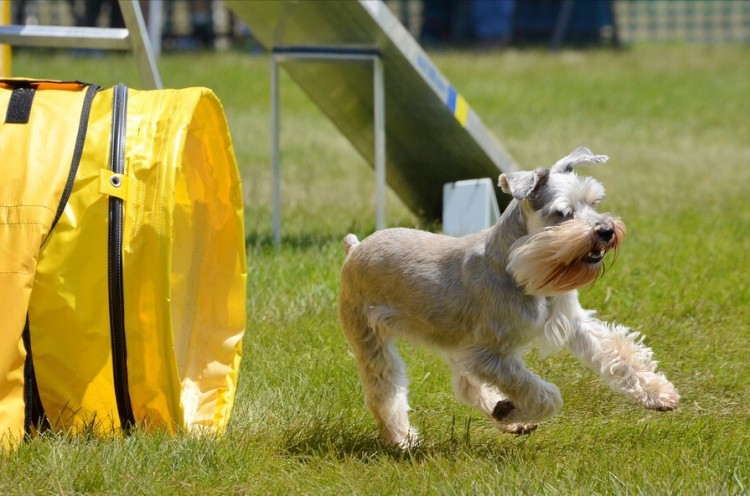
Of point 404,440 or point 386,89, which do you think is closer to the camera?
point 404,440

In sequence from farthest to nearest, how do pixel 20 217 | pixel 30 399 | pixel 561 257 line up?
pixel 30 399 → pixel 20 217 → pixel 561 257

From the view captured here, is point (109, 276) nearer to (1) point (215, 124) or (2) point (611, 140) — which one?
(1) point (215, 124)

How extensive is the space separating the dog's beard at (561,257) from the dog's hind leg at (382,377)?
77 cm

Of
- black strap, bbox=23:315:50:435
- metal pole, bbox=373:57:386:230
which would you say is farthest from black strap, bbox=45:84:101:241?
metal pole, bbox=373:57:386:230

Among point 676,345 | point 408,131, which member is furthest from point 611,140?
point 676,345

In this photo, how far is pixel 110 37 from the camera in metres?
5.81

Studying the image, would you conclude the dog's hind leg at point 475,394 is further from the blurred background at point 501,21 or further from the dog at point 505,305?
the blurred background at point 501,21

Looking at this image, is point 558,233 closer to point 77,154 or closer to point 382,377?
point 382,377

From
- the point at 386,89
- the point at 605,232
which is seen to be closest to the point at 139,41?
the point at 386,89

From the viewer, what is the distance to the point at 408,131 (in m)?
7.66

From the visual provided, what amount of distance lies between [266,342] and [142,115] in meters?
1.69

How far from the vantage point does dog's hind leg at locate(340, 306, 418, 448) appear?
14.5ft

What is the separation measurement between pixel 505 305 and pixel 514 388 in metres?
0.30

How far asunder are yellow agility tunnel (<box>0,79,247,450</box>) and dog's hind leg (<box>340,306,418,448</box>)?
70 centimetres
